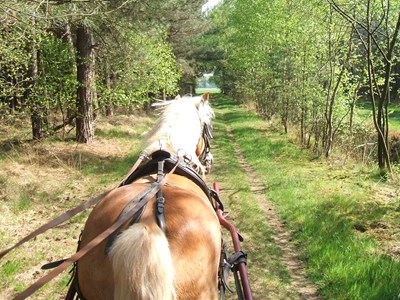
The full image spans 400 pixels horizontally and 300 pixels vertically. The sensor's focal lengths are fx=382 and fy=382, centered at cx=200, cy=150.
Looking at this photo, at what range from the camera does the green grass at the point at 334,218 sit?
464 cm

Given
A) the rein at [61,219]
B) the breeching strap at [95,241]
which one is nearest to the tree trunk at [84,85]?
the rein at [61,219]

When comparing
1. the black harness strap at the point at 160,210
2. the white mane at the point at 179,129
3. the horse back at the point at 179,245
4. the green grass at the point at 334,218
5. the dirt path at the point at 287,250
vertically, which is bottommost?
the dirt path at the point at 287,250

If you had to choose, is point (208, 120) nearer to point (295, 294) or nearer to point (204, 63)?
point (295, 294)

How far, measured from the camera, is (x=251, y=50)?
2248 centimetres

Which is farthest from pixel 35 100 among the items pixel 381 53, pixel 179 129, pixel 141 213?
pixel 141 213

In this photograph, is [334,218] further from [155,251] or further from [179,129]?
[155,251]

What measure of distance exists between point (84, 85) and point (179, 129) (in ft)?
30.3

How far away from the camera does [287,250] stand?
5961 millimetres

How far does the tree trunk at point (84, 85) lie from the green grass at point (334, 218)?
17.9 feet

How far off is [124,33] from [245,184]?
247 inches

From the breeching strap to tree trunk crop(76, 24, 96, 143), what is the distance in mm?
10292

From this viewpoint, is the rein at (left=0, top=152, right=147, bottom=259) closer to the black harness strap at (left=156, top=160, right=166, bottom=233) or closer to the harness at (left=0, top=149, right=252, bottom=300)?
the harness at (left=0, top=149, right=252, bottom=300)

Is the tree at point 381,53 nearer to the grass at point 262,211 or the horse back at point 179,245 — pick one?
the grass at point 262,211

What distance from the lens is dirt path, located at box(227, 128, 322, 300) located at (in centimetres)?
480
